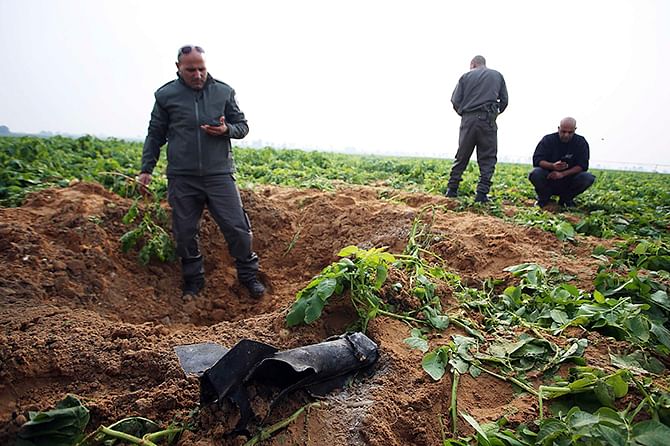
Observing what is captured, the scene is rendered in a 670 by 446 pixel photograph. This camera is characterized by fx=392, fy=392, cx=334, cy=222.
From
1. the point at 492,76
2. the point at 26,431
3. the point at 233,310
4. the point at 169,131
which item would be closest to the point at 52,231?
the point at 169,131

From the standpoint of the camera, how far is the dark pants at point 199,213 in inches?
139

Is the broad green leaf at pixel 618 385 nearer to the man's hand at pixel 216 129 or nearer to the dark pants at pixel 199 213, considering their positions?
the dark pants at pixel 199 213

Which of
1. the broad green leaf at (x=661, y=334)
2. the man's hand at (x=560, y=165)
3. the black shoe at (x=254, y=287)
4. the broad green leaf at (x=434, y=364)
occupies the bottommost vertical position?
the black shoe at (x=254, y=287)

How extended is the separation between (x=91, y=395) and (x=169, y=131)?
2.34 meters

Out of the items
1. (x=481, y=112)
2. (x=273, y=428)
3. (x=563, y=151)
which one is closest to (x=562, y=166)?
(x=563, y=151)

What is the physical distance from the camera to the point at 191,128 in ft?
11.0

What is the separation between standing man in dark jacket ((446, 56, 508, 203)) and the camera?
221 inches

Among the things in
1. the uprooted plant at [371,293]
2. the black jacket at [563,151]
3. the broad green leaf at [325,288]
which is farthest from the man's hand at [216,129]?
the black jacket at [563,151]

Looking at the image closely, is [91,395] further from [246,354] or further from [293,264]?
[293,264]

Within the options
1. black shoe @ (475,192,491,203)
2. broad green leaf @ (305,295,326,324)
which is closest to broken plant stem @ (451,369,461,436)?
broad green leaf @ (305,295,326,324)

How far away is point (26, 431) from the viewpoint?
1394 mm

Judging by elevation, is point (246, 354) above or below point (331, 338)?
above

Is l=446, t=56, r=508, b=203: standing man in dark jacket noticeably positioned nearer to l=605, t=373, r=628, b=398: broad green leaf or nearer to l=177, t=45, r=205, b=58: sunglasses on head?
l=177, t=45, r=205, b=58: sunglasses on head

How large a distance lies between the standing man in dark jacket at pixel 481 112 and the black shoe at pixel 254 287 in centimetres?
362
